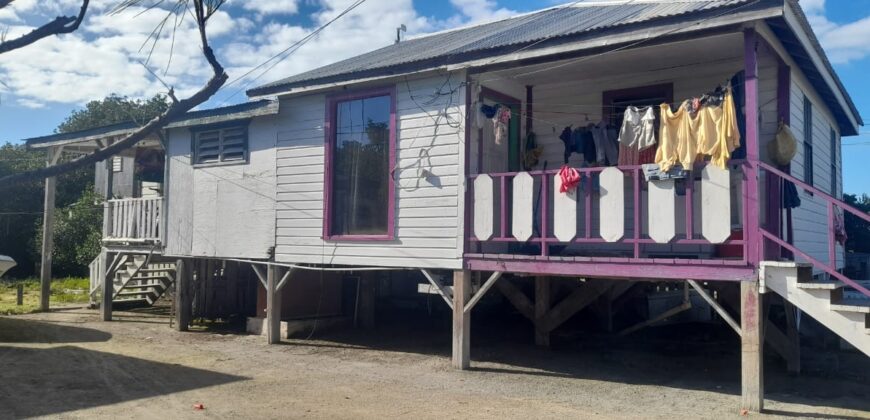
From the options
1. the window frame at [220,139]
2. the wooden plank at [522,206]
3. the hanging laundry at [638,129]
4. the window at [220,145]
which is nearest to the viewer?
the hanging laundry at [638,129]

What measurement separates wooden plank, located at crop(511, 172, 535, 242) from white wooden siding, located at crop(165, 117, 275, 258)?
4741 millimetres

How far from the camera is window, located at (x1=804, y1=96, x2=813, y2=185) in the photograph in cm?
1027

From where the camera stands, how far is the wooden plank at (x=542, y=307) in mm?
11484

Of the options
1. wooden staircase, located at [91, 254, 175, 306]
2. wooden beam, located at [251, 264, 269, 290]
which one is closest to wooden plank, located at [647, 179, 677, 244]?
wooden beam, located at [251, 264, 269, 290]

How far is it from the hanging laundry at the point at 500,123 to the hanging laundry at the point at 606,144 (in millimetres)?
1281

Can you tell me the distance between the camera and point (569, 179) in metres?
8.43

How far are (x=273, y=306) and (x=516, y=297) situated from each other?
13.6 feet

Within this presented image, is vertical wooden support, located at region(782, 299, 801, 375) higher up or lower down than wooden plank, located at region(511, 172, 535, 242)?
lower down

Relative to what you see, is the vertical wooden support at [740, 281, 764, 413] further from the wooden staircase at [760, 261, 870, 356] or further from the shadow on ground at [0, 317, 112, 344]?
the shadow on ground at [0, 317, 112, 344]

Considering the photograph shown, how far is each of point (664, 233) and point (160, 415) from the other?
18.5 ft

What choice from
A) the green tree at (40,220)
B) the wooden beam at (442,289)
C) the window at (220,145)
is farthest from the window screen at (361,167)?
the green tree at (40,220)

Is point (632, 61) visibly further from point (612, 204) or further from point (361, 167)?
point (361, 167)

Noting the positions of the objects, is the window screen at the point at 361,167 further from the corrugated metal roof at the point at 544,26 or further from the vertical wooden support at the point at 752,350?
the vertical wooden support at the point at 752,350

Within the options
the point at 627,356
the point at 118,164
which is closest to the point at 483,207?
the point at 627,356
